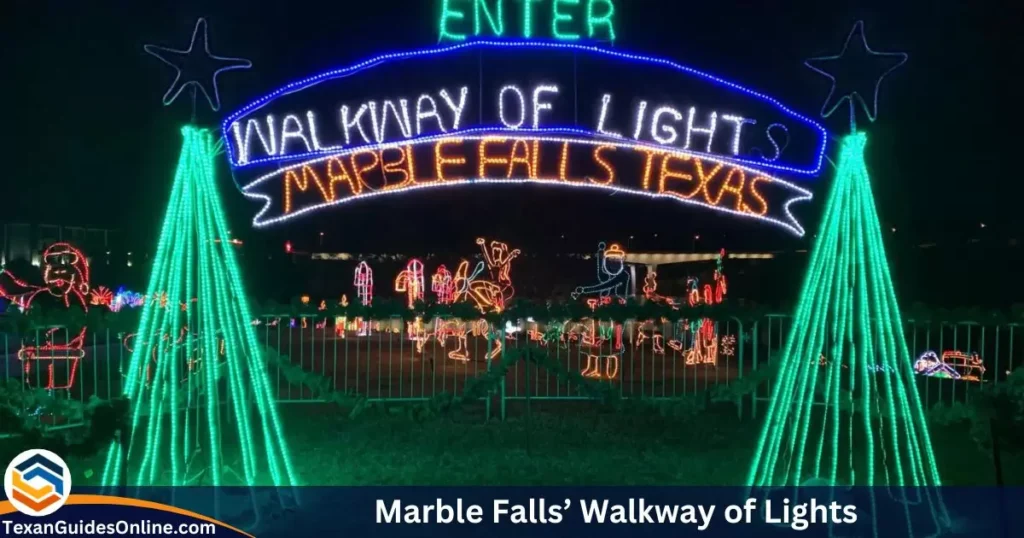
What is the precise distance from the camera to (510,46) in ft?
21.9

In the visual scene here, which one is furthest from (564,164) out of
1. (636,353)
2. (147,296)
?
(636,353)

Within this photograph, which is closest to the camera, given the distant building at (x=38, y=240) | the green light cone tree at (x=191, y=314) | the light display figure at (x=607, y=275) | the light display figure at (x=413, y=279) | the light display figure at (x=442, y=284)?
the green light cone tree at (x=191, y=314)

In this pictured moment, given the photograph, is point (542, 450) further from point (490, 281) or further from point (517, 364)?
point (490, 281)

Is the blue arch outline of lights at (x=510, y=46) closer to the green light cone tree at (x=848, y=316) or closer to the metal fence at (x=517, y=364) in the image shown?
the green light cone tree at (x=848, y=316)

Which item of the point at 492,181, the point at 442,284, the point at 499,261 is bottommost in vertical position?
the point at 442,284

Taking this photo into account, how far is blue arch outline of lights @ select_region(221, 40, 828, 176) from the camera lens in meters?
6.02

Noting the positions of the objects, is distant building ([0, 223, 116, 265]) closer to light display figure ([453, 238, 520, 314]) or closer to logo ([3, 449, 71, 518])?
light display figure ([453, 238, 520, 314])

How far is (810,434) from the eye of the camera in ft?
28.6

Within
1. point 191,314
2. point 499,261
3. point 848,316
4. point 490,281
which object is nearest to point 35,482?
point 191,314

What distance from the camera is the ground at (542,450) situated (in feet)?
21.6

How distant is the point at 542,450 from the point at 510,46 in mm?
3636

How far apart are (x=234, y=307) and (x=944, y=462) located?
6188 mm

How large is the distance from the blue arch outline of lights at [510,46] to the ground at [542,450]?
2602 mm

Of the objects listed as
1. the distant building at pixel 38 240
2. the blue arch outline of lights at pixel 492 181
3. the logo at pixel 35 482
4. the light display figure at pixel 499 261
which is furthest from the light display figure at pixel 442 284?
the logo at pixel 35 482
